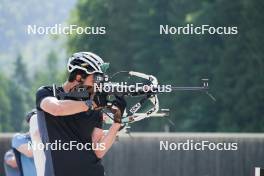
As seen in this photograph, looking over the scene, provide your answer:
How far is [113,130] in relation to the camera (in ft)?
24.2

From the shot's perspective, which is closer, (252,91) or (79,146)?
(79,146)

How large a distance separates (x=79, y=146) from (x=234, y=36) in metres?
34.4

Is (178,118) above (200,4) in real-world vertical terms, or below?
below

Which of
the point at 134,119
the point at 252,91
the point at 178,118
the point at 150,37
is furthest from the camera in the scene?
the point at 150,37

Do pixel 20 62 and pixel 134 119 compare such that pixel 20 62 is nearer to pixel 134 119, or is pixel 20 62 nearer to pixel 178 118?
pixel 178 118

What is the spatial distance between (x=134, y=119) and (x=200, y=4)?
39150 millimetres

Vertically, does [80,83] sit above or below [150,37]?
below

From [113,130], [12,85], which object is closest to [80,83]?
[113,130]

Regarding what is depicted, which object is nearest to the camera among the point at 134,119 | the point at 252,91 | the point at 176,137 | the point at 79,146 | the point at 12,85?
the point at 79,146

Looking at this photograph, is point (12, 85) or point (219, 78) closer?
point (219, 78)

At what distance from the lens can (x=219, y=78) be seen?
137 feet

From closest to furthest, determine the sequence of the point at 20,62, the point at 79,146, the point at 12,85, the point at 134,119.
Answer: the point at 79,146, the point at 134,119, the point at 12,85, the point at 20,62

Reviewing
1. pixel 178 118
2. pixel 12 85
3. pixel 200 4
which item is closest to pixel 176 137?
pixel 178 118

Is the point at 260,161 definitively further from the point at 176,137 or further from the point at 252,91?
the point at 252,91
